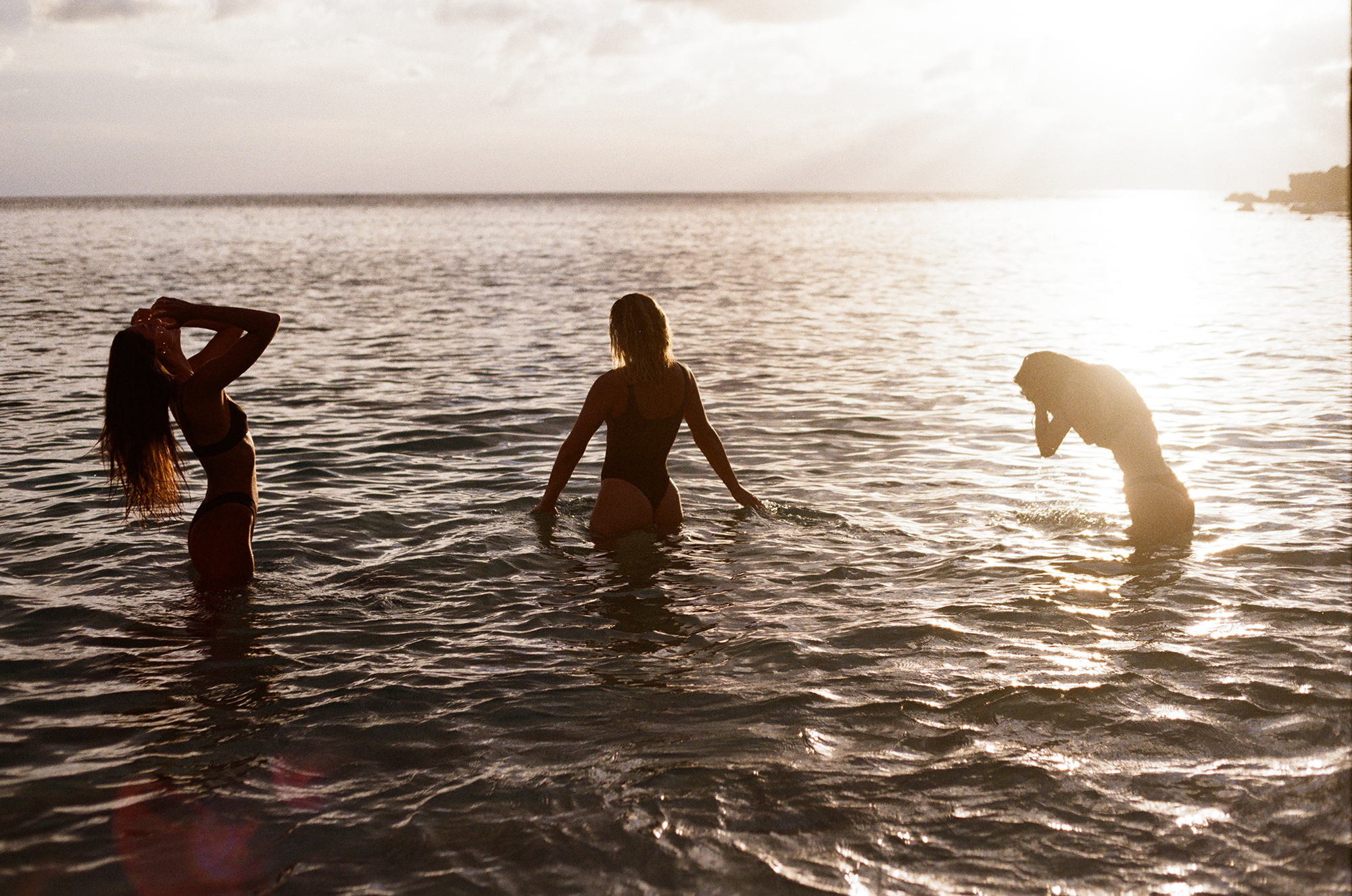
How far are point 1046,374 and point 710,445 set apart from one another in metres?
2.89

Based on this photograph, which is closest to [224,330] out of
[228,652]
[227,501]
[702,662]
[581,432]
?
[227,501]

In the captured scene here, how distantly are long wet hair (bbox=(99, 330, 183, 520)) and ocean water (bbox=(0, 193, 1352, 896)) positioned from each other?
102 centimetres

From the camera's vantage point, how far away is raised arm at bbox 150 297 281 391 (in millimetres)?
6133

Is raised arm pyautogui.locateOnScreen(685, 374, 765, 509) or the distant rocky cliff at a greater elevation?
the distant rocky cliff

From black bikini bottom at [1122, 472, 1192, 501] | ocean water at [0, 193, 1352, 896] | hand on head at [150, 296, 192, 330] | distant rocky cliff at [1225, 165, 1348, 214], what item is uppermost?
distant rocky cliff at [1225, 165, 1348, 214]

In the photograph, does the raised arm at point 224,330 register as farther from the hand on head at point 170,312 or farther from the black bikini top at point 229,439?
the black bikini top at point 229,439

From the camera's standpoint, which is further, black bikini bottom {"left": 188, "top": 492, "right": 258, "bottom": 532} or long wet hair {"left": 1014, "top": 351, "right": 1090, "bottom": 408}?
long wet hair {"left": 1014, "top": 351, "right": 1090, "bottom": 408}

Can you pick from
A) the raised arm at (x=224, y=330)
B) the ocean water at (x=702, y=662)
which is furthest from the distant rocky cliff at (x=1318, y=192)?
the raised arm at (x=224, y=330)

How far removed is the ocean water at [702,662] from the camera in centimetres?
420

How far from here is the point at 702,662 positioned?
6.07 metres

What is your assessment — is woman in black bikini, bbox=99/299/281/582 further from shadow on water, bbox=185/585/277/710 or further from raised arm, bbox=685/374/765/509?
raised arm, bbox=685/374/765/509

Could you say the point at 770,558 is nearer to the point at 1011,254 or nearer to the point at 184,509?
the point at 184,509

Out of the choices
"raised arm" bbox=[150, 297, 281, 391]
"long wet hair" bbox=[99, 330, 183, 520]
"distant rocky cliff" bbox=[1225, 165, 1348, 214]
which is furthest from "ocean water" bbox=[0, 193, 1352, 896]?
"distant rocky cliff" bbox=[1225, 165, 1348, 214]

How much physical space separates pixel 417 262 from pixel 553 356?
99.5ft
